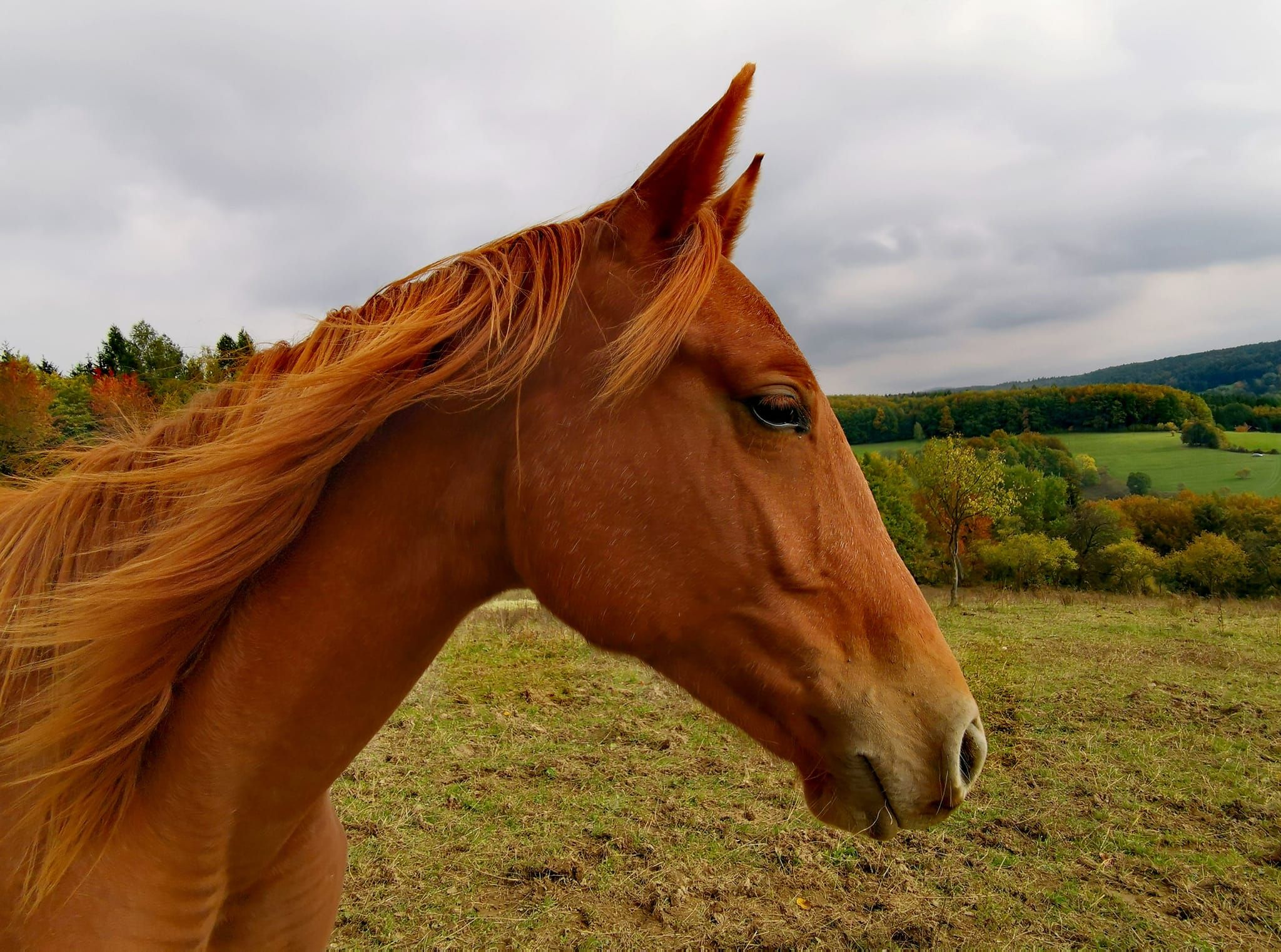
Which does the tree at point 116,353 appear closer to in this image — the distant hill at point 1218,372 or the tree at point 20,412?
the tree at point 20,412

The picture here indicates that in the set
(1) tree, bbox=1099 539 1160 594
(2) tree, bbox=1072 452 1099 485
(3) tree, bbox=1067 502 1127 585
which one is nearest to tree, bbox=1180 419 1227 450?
(2) tree, bbox=1072 452 1099 485

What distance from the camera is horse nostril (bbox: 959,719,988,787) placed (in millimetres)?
1259

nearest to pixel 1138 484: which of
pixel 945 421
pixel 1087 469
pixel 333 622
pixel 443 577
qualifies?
pixel 1087 469

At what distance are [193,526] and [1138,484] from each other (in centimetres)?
5107

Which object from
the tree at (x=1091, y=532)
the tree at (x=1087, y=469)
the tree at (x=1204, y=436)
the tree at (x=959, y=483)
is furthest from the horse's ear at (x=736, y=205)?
the tree at (x=1204, y=436)

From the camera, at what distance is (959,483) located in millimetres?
19703

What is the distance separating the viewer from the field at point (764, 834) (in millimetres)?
3484

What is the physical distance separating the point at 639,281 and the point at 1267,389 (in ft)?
251

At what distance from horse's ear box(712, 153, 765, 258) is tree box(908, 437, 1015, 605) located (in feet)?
63.8

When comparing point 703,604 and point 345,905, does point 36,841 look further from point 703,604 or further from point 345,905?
point 345,905

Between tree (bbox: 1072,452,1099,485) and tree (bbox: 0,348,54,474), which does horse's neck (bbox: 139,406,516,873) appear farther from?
tree (bbox: 1072,452,1099,485)

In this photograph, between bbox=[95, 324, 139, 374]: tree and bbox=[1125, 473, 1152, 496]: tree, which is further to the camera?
bbox=[1125, 473, 1152, 496]: tree

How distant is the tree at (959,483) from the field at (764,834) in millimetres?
12277

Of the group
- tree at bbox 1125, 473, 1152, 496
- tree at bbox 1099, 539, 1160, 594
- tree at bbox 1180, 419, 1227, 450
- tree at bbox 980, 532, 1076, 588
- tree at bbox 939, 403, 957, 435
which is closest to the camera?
tree at bbox 1099, 539, 1160, 594
